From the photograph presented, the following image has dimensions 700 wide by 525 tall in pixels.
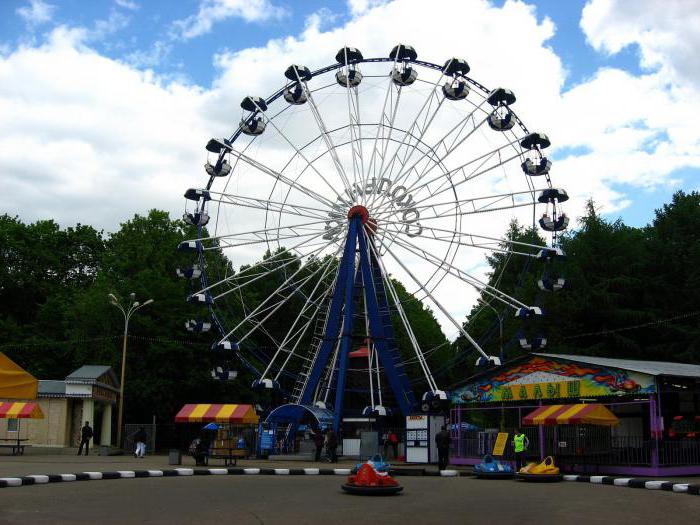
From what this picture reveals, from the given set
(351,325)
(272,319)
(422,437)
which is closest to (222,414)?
(351,325)

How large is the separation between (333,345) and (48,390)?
17880 mm

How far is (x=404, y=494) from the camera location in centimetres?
1864

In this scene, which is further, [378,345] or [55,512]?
[378,345]

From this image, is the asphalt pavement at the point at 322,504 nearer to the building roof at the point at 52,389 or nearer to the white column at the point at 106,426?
the building roof at the point at 52,389

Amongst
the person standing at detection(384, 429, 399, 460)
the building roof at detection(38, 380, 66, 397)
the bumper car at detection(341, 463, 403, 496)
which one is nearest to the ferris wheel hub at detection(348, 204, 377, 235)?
the person standing at detection(384, 429, 399, 460)

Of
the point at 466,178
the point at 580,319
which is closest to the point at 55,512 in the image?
the point at 466,178

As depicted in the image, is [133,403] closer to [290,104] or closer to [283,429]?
[283,429]

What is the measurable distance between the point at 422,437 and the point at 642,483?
12.2 meters

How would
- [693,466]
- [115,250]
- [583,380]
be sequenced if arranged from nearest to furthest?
[693,466] → [583,380] → [115,250]

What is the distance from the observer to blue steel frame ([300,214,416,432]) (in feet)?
117

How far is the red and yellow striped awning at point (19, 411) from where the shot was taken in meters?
38.7

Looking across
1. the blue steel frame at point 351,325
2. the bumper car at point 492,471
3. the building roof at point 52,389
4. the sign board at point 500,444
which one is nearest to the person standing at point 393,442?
the blue steel frame at point 351,325

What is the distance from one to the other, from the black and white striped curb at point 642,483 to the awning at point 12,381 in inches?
631

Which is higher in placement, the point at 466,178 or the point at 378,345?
the point at 466,178
